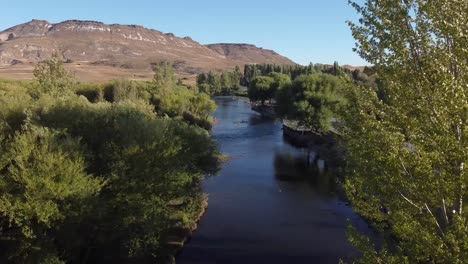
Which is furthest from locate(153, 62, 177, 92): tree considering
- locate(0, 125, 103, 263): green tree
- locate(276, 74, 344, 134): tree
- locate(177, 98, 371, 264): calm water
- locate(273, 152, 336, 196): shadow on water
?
locate(0, 125, 103, 263): green tree

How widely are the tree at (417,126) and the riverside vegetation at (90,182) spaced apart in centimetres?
1837

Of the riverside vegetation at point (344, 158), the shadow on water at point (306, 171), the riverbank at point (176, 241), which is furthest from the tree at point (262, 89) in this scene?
the riverbank at point (176, 241)

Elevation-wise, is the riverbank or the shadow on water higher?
the shadow on water

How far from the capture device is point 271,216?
4125 cm

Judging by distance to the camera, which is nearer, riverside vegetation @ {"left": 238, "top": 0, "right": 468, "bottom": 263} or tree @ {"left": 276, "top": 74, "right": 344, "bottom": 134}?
riverside vegetation @ {"left": 238, "top": 0, "right": 468, "bottom": 263}

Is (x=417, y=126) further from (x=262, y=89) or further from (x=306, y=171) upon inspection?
(x=262, y=89)

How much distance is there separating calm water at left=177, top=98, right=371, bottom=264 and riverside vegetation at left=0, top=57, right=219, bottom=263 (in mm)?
3090

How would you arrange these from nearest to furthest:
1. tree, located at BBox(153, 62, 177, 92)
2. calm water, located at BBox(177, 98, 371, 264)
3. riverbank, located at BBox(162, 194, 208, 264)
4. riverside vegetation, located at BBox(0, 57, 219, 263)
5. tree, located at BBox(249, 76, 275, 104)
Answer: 1. riverside vegetation, located at BBox(0, 57, 219, 263)
2. riverbank, located at BBox(162, 194, 208, 264)
3. calm water, located at BBox(177, 98, 371, 264)
4. tree, located at BBox(153, 62, 177, 92)
5. tree, located at BBox(249, 76, 275, 104)

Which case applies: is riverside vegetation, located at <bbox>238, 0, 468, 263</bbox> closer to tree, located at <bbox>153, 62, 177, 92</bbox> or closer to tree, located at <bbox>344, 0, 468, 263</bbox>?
tree, located at <bbox>344, 0, 468, 263</bbox>

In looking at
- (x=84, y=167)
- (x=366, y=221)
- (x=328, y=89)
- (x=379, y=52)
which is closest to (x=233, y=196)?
(x=366, y=221)

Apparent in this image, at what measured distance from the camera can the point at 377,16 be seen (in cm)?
1300

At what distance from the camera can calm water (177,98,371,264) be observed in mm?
32656

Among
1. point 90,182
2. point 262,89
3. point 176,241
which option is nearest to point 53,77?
point 176,241

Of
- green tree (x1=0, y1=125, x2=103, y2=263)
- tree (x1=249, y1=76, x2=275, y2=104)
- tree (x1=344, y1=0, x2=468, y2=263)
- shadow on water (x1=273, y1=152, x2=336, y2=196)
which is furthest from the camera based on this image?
tree (x1=249, y1=76, x2=275, y2=104)
